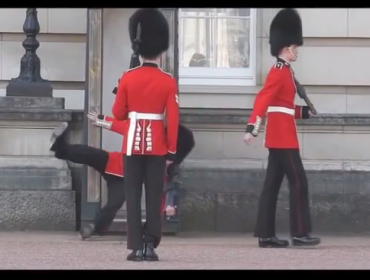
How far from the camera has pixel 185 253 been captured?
8367 millimetres

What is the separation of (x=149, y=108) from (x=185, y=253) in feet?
4.37

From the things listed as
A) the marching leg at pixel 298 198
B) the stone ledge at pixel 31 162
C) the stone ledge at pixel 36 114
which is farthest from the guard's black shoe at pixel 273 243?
the stone ledge at pixel 36 114

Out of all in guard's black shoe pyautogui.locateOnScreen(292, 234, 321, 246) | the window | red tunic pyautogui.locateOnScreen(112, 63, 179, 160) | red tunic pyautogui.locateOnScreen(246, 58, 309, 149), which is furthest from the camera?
the window

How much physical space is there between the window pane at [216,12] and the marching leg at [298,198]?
7.43 feet

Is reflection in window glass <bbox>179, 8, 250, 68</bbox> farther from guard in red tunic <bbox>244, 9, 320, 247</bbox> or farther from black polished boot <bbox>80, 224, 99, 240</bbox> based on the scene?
black polished boot <bbox>80, 224, 99, 240</bbox>

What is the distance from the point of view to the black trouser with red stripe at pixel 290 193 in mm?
8594

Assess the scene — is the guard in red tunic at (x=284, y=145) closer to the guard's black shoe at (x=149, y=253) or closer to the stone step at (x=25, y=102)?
the guard's black shoe at (x=149, y=253)

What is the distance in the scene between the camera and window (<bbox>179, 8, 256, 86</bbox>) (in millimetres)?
10430

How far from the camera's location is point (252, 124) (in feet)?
27.2

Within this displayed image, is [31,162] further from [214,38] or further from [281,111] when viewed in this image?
[281,111]

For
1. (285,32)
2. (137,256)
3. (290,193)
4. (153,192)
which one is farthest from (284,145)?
(137,256)

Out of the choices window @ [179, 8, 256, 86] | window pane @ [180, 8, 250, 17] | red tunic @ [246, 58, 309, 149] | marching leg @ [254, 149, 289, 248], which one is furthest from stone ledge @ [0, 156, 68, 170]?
red tunic @ [246, 58, 309, 149]

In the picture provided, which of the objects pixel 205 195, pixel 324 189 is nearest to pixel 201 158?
pixel 205 195

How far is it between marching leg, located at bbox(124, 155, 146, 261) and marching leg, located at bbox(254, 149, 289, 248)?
1.33 meters
